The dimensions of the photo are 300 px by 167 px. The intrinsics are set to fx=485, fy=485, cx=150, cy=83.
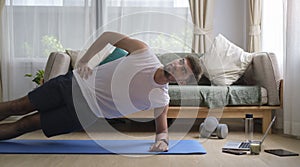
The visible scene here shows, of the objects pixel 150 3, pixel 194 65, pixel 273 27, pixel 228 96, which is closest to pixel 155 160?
pixel 194 65

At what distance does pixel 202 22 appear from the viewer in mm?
5059

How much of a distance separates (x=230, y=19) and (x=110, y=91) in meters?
2.59

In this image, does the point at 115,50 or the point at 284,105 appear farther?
the point at 115,50

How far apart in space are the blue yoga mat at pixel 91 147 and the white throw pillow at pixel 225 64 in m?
1.00

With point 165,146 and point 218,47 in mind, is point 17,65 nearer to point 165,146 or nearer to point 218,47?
point 218,47

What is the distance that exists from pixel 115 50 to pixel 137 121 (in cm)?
84

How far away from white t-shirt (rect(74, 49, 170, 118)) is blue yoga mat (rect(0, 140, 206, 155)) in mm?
235

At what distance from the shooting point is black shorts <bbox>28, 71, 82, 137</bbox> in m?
3.04

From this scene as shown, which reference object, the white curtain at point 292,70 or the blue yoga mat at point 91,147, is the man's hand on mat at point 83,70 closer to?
the blue yoga mat at point 91,147

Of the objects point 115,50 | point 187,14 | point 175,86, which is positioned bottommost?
point 175,86

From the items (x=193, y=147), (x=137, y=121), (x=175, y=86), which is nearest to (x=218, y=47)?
(x=175, y=86)

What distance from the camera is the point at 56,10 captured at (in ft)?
16.8

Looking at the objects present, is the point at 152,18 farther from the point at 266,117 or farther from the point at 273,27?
the point at 266,117

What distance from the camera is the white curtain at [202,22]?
16.4 feet
